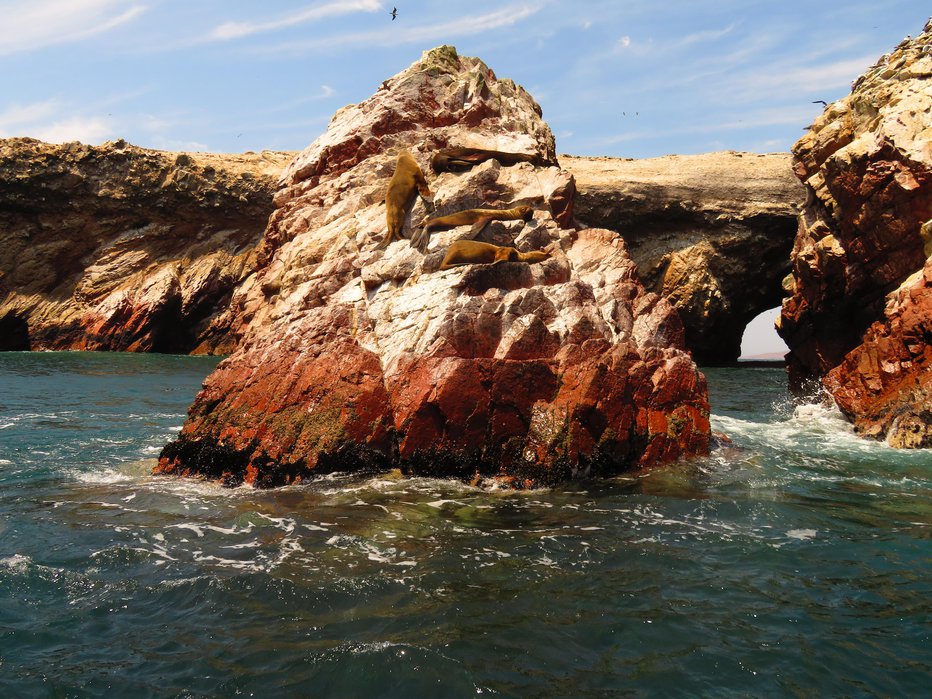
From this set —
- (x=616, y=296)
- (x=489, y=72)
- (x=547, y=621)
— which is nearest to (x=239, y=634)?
(x=547, y=621)

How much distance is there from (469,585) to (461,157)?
9665 millimetres

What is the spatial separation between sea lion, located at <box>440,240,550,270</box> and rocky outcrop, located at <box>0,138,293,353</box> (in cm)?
3054

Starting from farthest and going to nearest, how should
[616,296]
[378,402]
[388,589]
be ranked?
[616,296] → [378,402] → [388,589]

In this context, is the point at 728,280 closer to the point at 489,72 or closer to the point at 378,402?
the point at 489,72

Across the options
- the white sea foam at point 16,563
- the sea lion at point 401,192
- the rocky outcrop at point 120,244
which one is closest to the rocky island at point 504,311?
the sea lion at point 401,192

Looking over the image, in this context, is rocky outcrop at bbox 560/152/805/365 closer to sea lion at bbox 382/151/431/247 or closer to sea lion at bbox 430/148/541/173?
sea lion at bbox 430/148/541/173

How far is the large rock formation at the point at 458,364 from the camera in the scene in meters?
9.73

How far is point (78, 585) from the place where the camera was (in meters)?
6.27

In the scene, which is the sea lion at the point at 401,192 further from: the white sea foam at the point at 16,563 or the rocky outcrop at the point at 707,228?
the rocky outcrop at the point at 707,228

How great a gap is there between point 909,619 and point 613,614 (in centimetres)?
234

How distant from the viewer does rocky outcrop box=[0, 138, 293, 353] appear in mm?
37969

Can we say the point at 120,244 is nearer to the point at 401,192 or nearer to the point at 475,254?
the point at 401,192

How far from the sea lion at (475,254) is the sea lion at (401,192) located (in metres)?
1.62

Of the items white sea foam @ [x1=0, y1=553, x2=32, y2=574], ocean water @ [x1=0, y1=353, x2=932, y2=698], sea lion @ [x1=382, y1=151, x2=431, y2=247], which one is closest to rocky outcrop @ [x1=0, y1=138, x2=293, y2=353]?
sea lion @ [x1=382, y1=151, x2=431, y2=247]
